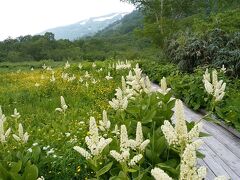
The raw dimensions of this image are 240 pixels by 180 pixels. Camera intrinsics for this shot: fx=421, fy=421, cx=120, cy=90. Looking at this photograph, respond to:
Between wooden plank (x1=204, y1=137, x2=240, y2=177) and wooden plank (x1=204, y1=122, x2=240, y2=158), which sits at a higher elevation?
wooden plank (x1=204, y1=137, x2=240, y2=177)

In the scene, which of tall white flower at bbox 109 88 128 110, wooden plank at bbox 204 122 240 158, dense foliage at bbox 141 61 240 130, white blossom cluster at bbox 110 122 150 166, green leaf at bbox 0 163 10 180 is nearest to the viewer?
white blossom cluster at bbox 110 122 150 166

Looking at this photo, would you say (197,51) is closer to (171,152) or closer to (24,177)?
(171,152)

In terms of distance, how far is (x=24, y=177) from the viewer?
4.69 metres

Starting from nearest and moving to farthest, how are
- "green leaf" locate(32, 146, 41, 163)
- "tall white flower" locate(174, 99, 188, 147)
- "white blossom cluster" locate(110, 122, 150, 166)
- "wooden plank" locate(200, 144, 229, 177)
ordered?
1. "tall white flower" locate(174, 99, 188, 147)
2. "white blossom cluster" locate(110, 122, 150, 166)
3. "green leaf" locate(32, 146, 41, 163)
4. "wooden plank" locate(200, 144, 229, 177)

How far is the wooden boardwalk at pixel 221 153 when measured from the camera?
6.07 meters

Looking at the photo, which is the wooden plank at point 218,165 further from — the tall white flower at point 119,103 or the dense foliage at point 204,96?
the tall white flower at point 119,103

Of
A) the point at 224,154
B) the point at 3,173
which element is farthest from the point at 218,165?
the point at 3,173

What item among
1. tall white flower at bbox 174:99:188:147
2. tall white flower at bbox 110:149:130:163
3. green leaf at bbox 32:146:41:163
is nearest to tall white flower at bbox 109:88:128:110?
green leaf at bbox 32:146:41:163

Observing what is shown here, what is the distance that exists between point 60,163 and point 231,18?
1578 centimetres

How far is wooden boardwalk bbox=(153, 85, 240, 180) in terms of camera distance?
6.07 metres

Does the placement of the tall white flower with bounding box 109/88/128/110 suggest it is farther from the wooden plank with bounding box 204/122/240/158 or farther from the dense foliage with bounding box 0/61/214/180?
the wooden plank with bounding box 204/122/240/158

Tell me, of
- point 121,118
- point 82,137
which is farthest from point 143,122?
point 82,137

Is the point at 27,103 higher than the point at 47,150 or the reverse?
the reverse

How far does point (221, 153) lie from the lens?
22.8ft
